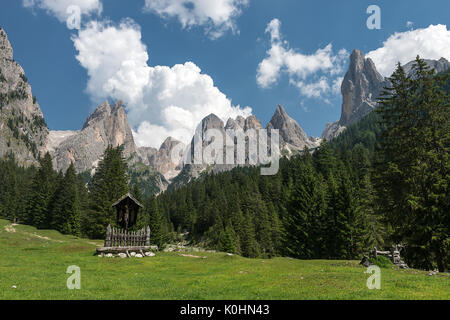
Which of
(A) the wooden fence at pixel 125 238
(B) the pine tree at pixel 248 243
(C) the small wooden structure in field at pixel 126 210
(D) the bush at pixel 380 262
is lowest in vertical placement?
(B) the pine tree at pixel 248 243

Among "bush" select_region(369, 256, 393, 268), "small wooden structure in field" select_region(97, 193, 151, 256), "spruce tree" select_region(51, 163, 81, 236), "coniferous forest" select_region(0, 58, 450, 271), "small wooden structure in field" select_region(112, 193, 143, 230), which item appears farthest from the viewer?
"spruce tree" select_region(51, 163, 81, 236)

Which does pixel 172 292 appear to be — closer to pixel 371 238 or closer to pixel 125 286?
pixel 125 286

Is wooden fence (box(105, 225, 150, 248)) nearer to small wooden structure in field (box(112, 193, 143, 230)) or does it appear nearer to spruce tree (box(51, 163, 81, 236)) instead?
small wooden structure in field (box(112, 193, 143, 230))

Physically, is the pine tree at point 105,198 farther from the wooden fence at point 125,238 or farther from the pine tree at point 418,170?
the pine tree at point 418,170

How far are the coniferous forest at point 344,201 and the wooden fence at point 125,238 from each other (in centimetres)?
2098

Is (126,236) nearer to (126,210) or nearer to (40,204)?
(126,210)

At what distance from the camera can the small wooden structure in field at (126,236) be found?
23.5m

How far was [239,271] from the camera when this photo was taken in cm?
1670

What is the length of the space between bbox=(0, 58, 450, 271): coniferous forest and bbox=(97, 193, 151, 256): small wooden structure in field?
18.0 metres

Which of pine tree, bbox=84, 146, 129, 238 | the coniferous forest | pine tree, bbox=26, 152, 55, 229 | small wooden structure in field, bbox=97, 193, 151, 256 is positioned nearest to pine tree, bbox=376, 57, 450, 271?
the coniferous forest

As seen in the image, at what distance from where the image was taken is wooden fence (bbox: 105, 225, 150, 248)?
23625 millimetres

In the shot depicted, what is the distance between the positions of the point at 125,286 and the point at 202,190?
4792 inches

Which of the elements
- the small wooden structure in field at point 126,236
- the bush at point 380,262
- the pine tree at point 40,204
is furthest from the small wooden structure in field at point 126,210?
the pine tree at point 40,204
